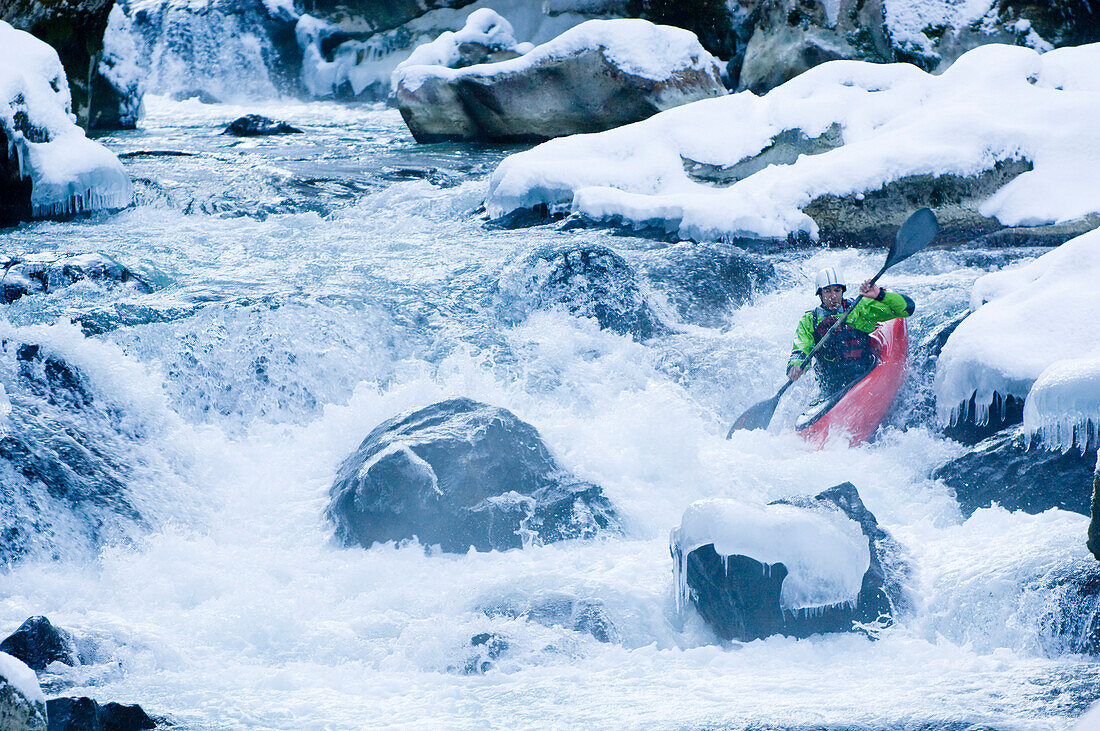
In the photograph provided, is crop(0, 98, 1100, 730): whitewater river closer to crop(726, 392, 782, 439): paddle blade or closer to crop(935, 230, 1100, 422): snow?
crop(726, 392, 782, 439): paddle blade

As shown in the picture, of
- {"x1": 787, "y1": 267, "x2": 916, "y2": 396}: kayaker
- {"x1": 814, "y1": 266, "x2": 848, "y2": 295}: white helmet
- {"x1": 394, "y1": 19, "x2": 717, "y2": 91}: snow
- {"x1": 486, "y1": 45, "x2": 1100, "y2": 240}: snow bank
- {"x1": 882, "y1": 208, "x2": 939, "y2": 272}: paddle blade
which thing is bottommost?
{"x1": 787, "y1": 267, "x2": 916, "y2": 396}: kayaker

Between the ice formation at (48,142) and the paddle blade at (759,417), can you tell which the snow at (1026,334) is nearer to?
the paddle blade at (759,417)

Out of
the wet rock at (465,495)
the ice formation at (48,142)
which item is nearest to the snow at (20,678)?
the wet rock at (465,495)

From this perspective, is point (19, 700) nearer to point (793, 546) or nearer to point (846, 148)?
point (793, 546)

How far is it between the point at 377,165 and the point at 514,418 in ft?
24.5

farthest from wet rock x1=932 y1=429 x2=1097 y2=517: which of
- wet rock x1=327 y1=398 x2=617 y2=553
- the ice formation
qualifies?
the ice formation

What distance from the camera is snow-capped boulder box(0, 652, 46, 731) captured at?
2559 mm

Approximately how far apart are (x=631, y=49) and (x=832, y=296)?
6983mm

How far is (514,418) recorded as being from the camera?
5.40 meters

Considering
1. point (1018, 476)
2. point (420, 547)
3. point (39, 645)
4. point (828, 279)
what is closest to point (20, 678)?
point (39, 645)

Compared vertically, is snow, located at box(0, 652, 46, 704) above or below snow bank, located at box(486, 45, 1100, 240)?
below

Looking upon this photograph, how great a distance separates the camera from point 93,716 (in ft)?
10.8

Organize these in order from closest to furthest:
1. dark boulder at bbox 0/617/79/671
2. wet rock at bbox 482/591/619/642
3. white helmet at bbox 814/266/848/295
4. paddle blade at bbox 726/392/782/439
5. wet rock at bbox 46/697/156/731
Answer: wet rock at bbox 46/697/156/731 < dark boulder at bbox 0/617/79/671 < wet rock at bbox 482/591/619/642 < paddle blade at bbox 726/392/782/439 < white helmet at bbox 814/266/848/295

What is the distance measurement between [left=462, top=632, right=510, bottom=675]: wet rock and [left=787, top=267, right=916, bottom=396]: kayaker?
2.74 m
